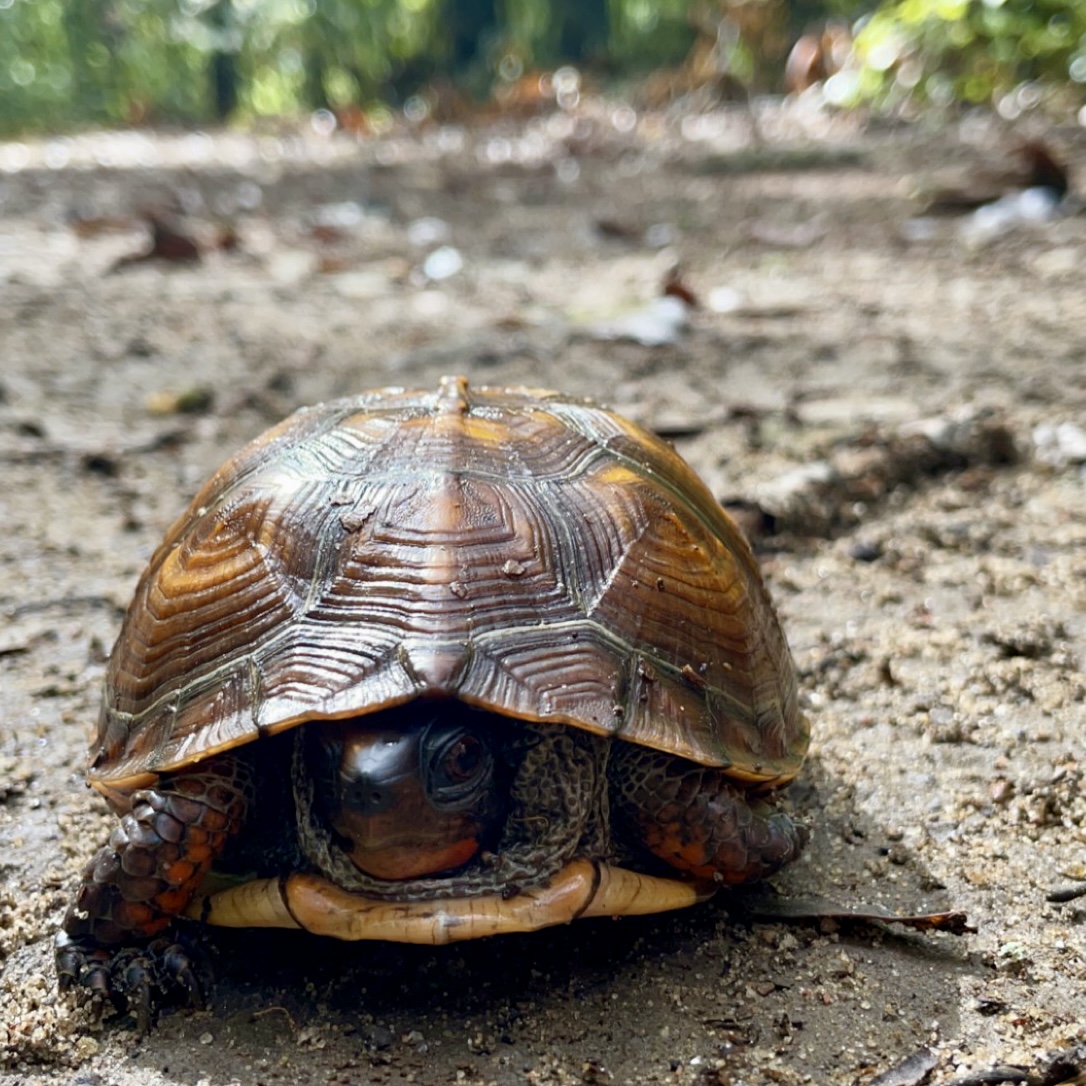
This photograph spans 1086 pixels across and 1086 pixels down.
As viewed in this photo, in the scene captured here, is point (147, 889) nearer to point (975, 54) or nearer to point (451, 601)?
point (451, 601)

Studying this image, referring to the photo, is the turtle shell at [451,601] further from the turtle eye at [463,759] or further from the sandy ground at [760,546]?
the sandy ground at [760,546]

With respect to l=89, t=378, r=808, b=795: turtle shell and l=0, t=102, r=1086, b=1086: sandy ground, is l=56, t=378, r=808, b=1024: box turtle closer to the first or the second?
l=89, t=378, r=808, b=795: turtle shell

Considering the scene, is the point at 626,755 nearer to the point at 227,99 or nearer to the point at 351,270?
the point at 351,270

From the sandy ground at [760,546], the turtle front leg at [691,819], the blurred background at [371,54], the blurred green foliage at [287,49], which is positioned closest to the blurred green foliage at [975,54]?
the sandy ground at [760,546]

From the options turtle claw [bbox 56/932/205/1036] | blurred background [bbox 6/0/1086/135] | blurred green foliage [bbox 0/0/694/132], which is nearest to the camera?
turtle claw [bbox 56/932/205/1036]

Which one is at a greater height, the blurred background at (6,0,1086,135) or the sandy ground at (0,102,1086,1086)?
the blurred background at (6,0,1086,135)

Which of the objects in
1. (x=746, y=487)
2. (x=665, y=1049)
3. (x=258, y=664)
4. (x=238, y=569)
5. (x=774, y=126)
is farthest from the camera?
(x=774, y=126)

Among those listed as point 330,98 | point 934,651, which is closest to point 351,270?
point 934,651

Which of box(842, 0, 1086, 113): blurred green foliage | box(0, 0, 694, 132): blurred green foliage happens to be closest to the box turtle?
box(842, 0, 1086, 113): blurred green foliage
